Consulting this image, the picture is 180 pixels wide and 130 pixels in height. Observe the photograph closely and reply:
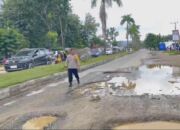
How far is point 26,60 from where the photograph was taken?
29.0 meters

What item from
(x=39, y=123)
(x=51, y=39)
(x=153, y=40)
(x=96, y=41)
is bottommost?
(x=153, y=40)

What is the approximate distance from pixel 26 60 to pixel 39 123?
20895 millimetres

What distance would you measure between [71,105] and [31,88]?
21.9 feet

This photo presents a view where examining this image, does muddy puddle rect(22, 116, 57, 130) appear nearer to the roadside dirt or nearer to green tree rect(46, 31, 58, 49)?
the roadside dirt

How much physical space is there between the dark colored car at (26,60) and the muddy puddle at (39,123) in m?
20.0

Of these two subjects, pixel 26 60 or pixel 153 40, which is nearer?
pixel 26 60

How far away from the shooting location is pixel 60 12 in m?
70.0

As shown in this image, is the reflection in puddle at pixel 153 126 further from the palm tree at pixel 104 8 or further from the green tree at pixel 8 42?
the palm tree at pixel 104 8

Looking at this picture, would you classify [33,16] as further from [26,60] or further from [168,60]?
[26,60]

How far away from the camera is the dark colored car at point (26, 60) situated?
2853cm

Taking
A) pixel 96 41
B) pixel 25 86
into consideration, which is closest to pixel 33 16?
pixel 96 41

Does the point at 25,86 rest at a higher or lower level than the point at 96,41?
higher

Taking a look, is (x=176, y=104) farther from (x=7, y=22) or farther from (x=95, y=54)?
(x=7, y=22)

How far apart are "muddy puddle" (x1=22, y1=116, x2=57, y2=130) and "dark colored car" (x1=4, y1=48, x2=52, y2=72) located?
2000 centimetres
